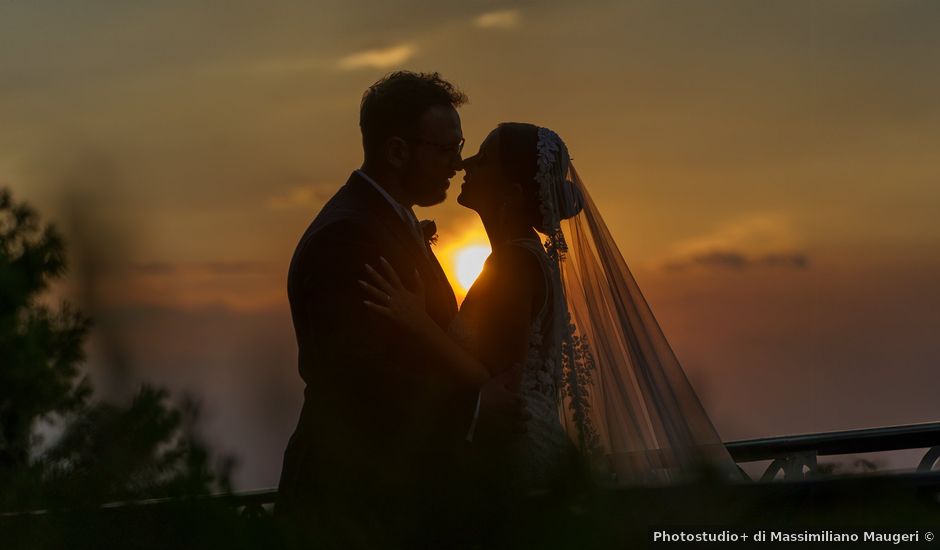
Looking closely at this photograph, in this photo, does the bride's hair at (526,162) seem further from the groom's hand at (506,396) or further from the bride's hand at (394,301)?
the bride's hand at (394,301)

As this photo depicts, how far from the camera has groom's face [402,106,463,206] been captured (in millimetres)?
5699

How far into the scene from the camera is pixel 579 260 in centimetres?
640

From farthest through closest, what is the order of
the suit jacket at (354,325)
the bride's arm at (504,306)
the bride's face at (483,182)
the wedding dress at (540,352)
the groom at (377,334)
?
the bride's face at (483,182), the bride's arm at (504,306), the wedding dress at (540,352), the suit jacket at (354,325), the groom at (377,334)

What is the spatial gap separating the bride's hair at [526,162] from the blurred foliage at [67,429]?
4622 mm

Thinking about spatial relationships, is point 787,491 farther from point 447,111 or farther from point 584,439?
point 447,111

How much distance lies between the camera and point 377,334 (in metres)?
4.53

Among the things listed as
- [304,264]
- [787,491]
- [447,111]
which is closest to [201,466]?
[787,491]

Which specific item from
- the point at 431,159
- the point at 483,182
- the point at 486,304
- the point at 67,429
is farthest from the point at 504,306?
the point at 67,429

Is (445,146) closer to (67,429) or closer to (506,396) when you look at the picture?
(506,396)

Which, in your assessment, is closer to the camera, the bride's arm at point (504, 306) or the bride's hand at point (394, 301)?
the bride's hand at point (394, 301)

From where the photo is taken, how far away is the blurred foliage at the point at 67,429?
108 centimetres

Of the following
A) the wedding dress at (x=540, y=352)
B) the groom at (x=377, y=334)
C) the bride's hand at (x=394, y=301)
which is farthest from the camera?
the wedding dress at (x=540, y=352)

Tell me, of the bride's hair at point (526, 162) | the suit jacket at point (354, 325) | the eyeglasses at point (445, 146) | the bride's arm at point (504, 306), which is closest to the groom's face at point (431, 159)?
the eyeglasses at point (445, 146)

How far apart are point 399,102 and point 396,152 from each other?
278 mm
